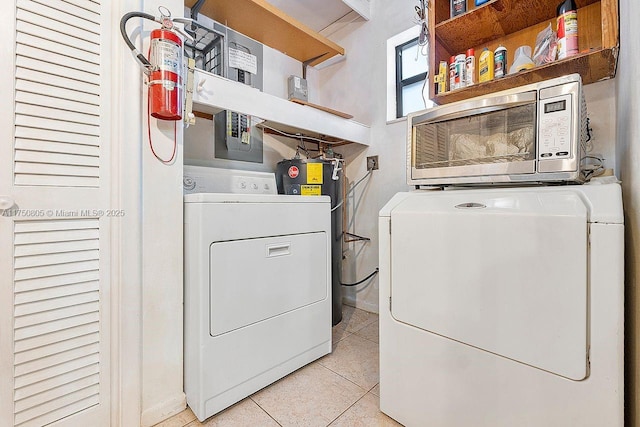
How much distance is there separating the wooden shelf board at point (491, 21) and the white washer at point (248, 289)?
1.26 metres

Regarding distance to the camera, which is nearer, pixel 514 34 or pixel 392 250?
pixel 392 250

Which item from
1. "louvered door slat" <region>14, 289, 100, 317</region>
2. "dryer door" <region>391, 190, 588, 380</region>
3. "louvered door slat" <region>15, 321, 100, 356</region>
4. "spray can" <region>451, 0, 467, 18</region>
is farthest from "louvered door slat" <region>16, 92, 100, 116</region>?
"spray can" <region>451, 0, 467, 18</region>

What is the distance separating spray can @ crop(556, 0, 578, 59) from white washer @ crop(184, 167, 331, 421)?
4.35 feet

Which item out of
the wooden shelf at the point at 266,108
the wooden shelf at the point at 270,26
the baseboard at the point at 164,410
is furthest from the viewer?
the wooden shelf at the point at 270,26

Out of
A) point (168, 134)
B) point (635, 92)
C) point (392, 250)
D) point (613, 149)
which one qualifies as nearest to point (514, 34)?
point (613, 149)

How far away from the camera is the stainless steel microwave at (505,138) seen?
0.91m

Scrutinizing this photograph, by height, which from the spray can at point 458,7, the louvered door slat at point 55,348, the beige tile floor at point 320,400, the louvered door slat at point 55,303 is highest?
the spray can at point 458,7

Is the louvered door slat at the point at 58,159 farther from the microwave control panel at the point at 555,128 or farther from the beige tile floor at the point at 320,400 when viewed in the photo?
the microwave control panel at the point at 555,128

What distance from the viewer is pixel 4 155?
903 mm

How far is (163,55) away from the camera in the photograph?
42.6 inches

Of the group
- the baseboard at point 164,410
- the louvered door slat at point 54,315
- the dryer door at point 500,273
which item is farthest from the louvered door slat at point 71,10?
the baseboard at point 164,410

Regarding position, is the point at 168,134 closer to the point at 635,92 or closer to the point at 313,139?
the point at 313,139

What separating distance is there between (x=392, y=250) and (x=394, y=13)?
2159 millimetres

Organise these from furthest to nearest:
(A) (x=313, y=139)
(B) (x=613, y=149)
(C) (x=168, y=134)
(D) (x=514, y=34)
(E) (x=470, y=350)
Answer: (A) (x=313, y=139) < (D) (x=514, y=34) < (B) (x=613, y=149) < (C) (x=168, y=134) < (E) (x=470, y=350)
